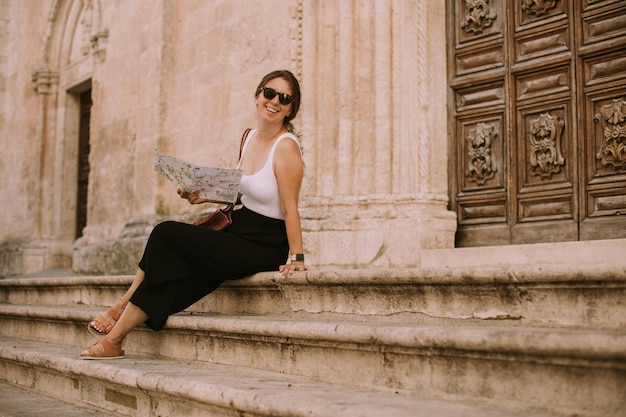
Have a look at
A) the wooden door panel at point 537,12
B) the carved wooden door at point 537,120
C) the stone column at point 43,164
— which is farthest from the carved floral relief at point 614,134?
the stone column at point 43,164

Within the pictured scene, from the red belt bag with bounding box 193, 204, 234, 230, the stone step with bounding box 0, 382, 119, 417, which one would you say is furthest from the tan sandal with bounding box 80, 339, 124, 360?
the red belt bag with bounding box 193, 204, 234, 230

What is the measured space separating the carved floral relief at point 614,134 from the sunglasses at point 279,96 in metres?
2.10

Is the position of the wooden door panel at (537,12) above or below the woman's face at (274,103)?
above

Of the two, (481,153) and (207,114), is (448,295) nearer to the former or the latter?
(481,153)

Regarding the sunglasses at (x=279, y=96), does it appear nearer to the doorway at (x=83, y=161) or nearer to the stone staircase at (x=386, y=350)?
the stone staircase at (x=386, y=350)

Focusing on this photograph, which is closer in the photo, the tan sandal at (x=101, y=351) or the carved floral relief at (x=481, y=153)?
the tan sandal at (x=101, y=351)

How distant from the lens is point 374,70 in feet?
20.1

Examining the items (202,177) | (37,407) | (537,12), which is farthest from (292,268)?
(537,12)

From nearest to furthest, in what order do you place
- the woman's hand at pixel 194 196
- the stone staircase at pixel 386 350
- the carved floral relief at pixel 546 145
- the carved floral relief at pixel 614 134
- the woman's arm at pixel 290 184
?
the stone staircase at pixel 386 350 < the woman's arm at pixel 290 184 < the woman's hand at pixel 194 196 < the carved floral relief at pixel 614 134 < the carved floral relief at pixel 546 145

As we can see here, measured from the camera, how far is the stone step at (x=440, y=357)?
2381 mm

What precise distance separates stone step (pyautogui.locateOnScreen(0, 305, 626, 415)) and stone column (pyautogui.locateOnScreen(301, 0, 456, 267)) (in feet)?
6.65

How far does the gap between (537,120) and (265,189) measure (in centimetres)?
219

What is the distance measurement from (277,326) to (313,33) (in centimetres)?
354

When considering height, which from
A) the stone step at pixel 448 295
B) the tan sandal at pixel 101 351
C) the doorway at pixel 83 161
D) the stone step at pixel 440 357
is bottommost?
the tan sandal at pixel 101 351
